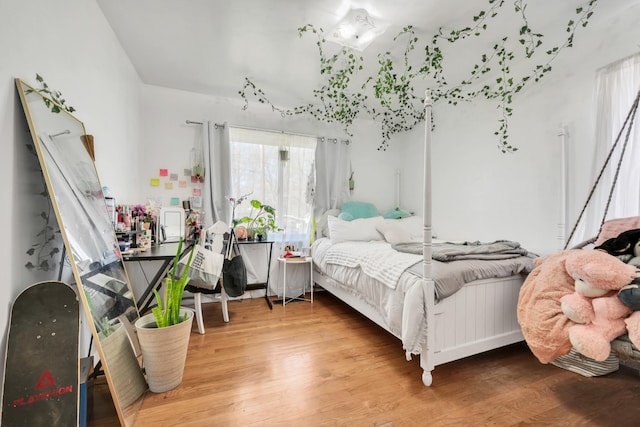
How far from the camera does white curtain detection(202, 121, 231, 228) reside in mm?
3084

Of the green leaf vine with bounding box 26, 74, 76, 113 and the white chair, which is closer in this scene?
the green leaf vine with bounding box 26, 74, 76, 113

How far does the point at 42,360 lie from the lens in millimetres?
1054

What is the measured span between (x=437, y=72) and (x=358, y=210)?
1866mm

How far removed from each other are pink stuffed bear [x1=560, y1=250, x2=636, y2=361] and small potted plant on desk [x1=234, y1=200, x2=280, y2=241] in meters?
2.65

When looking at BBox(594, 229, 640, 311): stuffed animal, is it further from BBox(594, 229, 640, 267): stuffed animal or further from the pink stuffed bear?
the pink stuffed bear

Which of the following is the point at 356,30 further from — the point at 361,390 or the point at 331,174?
the point at 361,390

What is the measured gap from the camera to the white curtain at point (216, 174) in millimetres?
3084

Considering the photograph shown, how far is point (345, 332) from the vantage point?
2369 mm

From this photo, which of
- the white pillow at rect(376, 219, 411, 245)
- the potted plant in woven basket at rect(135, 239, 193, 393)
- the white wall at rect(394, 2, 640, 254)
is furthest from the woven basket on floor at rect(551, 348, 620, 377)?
the potted plant in woven basket at rect(135, 239, 193, 393)

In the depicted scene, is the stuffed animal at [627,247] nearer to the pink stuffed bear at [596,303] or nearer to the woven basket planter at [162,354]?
the pink stuffed bear at [596,303]

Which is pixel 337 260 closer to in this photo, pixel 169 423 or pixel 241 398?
pixel 241 398

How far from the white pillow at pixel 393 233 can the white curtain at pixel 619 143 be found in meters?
1.47

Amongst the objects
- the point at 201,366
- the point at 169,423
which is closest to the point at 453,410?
the point at 169,423

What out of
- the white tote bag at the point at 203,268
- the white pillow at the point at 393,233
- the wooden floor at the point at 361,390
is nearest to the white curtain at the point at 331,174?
the white pillow at the point at 393,233
